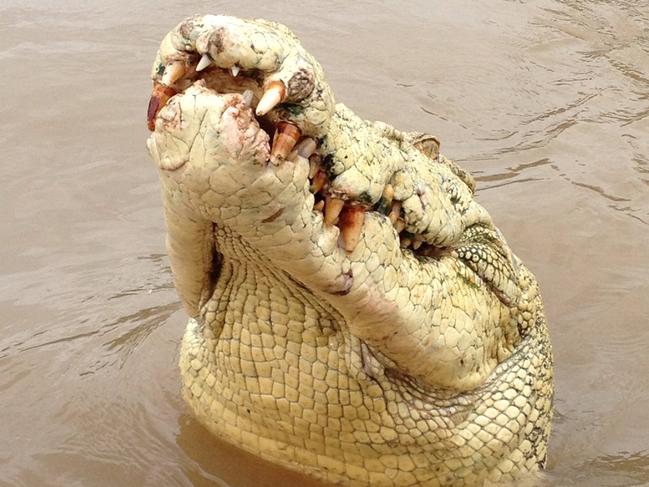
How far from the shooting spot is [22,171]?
5.45 metres

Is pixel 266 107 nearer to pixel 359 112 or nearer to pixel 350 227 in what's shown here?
pixel 350 227

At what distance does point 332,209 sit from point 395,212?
333 mm

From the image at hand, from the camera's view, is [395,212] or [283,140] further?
[395,212]

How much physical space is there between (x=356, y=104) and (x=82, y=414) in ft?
11.2

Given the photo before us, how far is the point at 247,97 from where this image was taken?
6.53 feet

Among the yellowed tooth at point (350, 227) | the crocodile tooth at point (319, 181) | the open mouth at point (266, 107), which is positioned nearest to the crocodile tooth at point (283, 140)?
the open mouth at point (266, 107)

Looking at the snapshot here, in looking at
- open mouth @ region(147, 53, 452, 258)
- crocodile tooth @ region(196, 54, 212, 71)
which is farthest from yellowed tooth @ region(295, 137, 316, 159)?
crocodile tooth @ region(196, 54, 212, 71)

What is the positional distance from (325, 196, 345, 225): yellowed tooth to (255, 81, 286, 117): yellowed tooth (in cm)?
32

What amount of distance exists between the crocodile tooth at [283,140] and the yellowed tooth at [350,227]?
0.29 m

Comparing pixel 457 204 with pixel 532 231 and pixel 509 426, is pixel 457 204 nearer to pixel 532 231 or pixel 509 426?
pixel 509 426

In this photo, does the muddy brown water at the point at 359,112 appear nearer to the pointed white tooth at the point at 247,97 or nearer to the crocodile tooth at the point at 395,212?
the crocodile tooth at the point at 395,212

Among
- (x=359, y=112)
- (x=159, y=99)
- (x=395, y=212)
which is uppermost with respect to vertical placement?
(x=159, y=99)

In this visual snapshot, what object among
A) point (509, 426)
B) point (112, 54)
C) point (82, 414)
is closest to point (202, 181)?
point (509, 426)

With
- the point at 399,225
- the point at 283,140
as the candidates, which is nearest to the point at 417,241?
the point at 399,225
